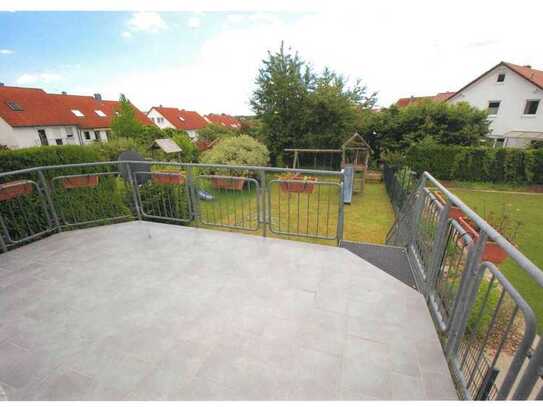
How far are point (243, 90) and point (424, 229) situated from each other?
1318cm

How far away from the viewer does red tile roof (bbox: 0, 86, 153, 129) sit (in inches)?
770

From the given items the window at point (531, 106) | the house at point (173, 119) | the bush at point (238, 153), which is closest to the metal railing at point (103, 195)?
the bush at point (238, 153)

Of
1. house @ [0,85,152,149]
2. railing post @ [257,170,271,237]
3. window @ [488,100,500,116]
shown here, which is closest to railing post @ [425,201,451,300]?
railing post @ [257,170,271,237]

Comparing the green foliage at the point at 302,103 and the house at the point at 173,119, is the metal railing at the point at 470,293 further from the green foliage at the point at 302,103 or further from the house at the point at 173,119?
the house at the point at 173,119

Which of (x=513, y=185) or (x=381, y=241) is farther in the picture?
(x=513, y=185)

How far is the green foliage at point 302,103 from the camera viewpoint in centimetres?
1213

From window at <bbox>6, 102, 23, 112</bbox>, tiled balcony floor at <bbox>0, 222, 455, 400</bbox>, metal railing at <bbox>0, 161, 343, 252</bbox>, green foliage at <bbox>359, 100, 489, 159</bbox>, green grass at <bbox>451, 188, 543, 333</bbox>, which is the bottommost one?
green grass at <bbox>451, 188, 543, 333</bbox>

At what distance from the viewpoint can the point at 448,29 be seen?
5.78 feet

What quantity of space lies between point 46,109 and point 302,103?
24146 millimetres

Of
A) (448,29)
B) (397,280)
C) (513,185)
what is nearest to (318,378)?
(397,280)

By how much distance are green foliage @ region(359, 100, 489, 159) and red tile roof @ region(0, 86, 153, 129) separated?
2636 cm

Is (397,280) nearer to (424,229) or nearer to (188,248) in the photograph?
(424,229)

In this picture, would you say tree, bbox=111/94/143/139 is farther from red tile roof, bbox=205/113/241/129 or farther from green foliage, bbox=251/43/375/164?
red tile roof, bbox=205/113/241/129

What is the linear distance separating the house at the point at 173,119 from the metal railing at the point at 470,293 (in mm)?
33810
